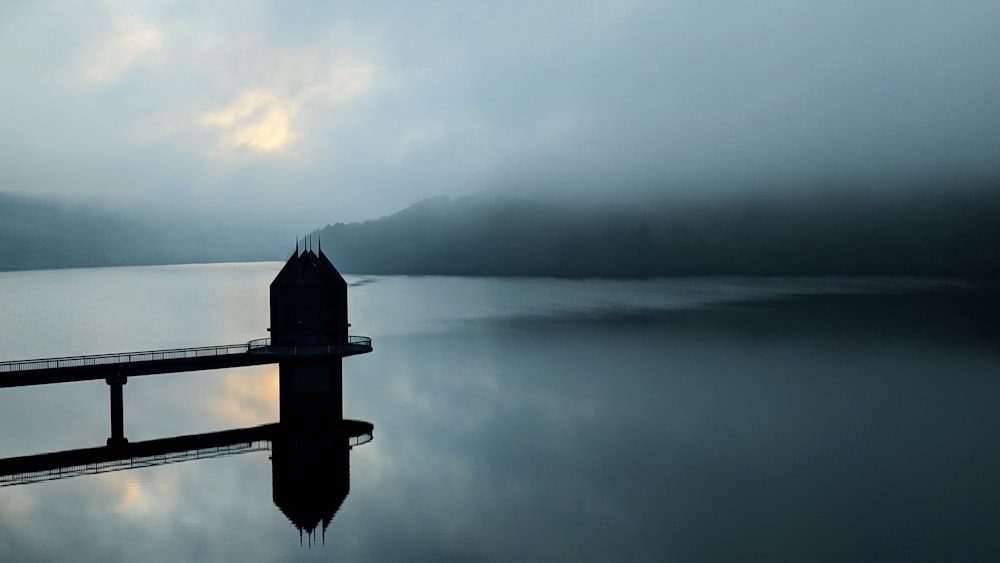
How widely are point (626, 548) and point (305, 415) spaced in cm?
2390

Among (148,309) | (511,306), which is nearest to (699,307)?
(511,306)

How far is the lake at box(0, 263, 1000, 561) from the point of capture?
114 ft

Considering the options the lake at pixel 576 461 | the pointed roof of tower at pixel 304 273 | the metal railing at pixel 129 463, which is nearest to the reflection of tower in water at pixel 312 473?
the lake at pixel 576 461

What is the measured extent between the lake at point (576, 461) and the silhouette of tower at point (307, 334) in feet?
13.5

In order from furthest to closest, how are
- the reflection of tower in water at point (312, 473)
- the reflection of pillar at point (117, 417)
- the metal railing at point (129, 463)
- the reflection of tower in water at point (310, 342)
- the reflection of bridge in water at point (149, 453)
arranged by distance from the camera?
the reflection of tower in water at point (310, 342)
the reflection of pillar at point (117, 417)
the reflection of bridge in water at point (149, 453)
the metal railing at point (129, 463)
the reflection of tower in water at point (312, 473)

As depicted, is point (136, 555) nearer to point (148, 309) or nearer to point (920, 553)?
point (920, 553)

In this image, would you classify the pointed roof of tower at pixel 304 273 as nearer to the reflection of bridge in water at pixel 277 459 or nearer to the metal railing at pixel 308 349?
the metal railing at pixel 308 349

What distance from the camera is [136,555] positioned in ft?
109

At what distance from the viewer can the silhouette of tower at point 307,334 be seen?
164 ft

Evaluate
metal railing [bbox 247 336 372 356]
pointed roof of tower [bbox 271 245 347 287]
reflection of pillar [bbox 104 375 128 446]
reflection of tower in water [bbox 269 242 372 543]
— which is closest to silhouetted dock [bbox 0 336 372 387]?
metal railing [bbox 247 336 372 356]

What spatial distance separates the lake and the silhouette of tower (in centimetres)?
411

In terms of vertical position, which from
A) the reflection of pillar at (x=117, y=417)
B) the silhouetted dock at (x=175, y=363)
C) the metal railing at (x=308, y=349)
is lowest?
the reflection of pillar at (x=117, y=417)

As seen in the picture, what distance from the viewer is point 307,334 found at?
49906mm

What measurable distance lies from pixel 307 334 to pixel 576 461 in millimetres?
18266
